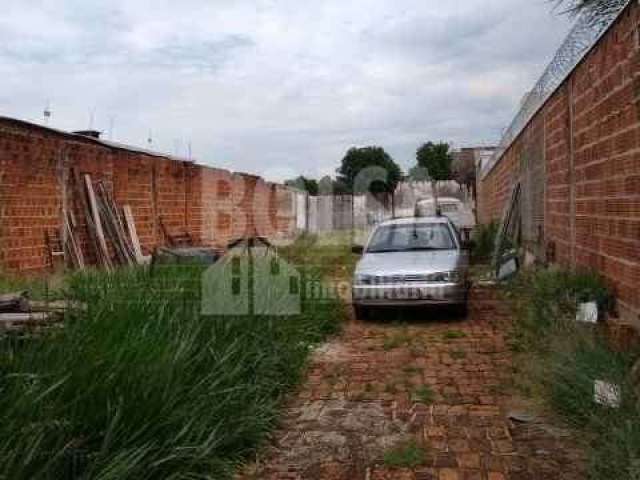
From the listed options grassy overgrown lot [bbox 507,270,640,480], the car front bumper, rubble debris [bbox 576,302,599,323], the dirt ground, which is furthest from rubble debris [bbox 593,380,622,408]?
the car front bumper

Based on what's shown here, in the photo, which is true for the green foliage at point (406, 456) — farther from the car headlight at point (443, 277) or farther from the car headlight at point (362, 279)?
the car headlight at point (362, 279)

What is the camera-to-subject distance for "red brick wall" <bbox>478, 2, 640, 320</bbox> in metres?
5.28

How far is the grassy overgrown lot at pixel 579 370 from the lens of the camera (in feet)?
10.9

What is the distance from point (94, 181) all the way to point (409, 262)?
5.64 metres

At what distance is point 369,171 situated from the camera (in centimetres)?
2903

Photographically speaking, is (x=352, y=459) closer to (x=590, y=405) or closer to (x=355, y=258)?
(x=590, y=405)

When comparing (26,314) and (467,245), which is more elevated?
(467,245)

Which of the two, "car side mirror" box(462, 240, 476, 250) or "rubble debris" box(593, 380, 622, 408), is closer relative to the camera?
"rubble debris" box(593, 380, 622, 408)

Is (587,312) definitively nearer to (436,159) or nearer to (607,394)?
(607,394)

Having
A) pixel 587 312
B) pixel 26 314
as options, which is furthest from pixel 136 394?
pixel 587 312

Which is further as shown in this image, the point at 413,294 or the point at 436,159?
the point at 436,159

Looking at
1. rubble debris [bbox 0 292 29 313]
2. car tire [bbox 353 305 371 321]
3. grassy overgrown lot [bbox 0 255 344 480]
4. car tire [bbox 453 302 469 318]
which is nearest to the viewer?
grassy overgrown lot [bbox 0 255 344 480]

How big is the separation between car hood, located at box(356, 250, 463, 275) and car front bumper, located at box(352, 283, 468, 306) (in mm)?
193

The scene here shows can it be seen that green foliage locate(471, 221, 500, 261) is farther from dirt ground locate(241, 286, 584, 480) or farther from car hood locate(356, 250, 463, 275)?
dirt ground locate(241, 286, 584, 480)
